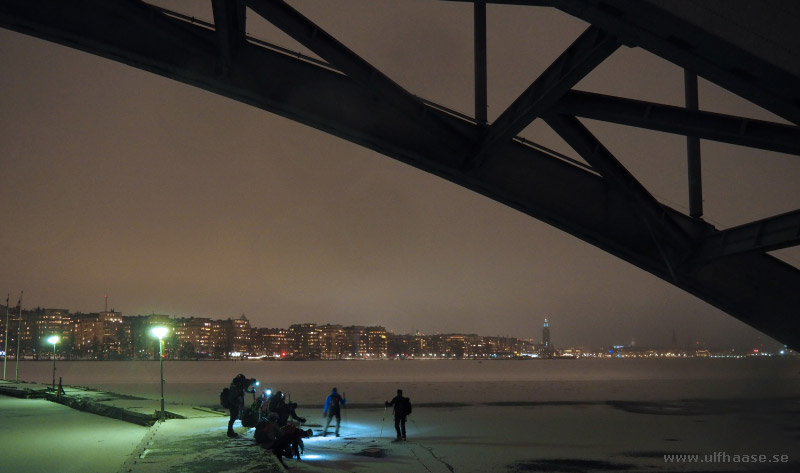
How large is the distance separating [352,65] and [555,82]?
8.84 ft

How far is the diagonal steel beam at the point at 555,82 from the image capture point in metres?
6.69

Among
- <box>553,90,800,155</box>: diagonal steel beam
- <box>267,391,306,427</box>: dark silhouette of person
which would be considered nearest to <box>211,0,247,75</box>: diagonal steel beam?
<box>553,90,800,155</box>: diagonal steel beam

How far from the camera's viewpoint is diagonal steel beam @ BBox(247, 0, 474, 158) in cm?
823

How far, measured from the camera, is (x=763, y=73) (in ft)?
14.4

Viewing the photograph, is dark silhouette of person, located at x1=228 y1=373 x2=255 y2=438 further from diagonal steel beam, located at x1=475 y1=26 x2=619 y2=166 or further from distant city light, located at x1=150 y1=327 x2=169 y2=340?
diagonal steel beam, located at x1=475 y1=26 x2=619 y2=166

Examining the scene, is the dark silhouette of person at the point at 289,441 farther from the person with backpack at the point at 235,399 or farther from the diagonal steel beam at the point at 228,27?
the diagonal steel beam at the point at 228,27

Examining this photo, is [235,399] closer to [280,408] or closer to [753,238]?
[280,408]

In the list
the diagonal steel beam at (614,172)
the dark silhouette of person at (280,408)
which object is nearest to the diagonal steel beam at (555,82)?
the diagonal steel beam at (614,172)

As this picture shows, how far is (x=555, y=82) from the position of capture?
7.39 metres

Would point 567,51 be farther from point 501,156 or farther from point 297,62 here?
point 297,62

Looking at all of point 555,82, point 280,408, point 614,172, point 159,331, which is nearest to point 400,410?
point 280,408

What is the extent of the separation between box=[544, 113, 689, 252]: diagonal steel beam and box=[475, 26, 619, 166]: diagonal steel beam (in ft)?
2.17

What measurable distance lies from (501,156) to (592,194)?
157cm

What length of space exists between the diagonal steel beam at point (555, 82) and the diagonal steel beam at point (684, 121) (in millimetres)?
555
